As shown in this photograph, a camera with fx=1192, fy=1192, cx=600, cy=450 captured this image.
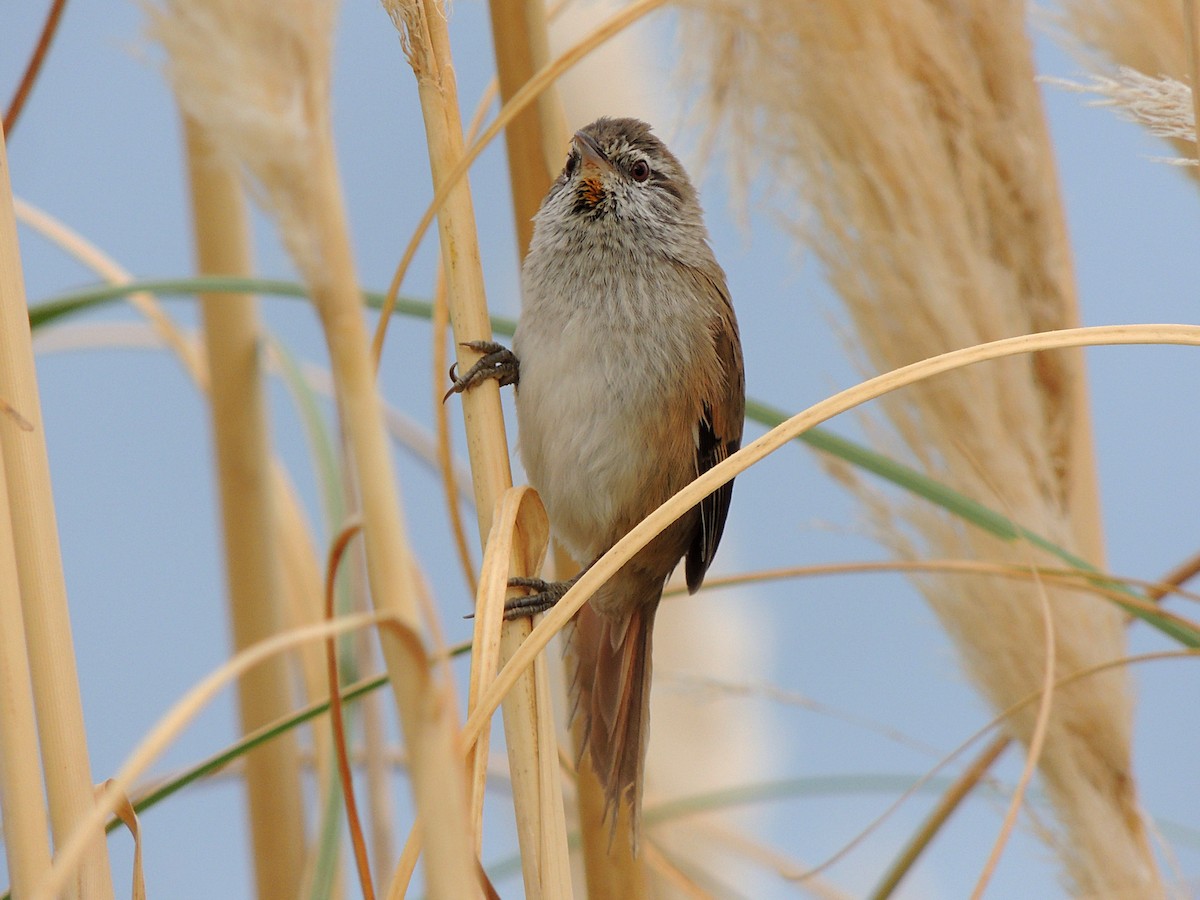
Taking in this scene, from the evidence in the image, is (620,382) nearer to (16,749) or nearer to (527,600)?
(527,600)

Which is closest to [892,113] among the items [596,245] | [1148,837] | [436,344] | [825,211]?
[825,211]

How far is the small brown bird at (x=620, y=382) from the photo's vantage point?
183 cm

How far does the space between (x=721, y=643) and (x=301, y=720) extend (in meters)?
1.44

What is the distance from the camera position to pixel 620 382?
Answer: 186cm

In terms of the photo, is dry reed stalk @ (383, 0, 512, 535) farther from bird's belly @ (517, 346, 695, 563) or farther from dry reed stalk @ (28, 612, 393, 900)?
bird's belly @ (517, 346, 695, 563)

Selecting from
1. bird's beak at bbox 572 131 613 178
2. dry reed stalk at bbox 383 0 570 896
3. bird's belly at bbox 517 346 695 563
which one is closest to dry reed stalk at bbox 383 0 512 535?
dry reed stalk at bbox 383 0 570 896

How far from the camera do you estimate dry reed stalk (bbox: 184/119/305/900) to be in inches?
70.1

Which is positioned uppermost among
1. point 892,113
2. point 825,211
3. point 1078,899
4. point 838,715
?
point 892,113

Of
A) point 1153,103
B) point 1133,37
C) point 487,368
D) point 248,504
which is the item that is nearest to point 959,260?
point 1133,37

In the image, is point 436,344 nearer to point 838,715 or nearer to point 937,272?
point 937,272

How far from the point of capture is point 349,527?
37.0 inches

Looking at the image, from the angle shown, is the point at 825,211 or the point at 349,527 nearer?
the point at 349,527

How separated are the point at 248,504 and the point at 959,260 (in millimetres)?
1133

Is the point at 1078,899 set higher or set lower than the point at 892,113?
lower
